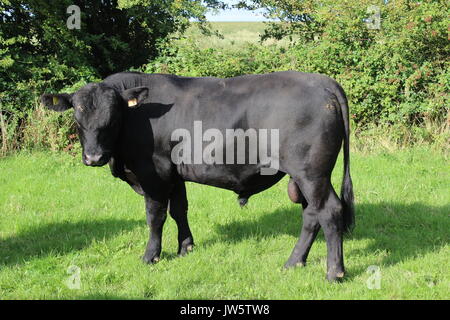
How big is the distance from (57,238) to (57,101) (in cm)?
193

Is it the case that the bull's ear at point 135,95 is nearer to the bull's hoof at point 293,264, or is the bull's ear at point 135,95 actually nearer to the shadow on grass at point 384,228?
the shadow on grass at point 384,228

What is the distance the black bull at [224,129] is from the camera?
190 inches

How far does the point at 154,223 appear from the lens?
571 centimetres

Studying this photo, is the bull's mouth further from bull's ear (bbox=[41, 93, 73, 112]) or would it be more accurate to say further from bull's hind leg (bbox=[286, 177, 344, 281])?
bull's hind leg (bbox=[286, 177, 344, 281])

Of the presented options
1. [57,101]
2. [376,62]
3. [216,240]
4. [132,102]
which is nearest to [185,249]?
[216,240]

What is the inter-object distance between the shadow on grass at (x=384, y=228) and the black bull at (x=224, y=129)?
0.89 metres

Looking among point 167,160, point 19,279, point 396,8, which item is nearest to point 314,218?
point 167,160

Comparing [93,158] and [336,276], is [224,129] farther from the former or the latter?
[336,276]

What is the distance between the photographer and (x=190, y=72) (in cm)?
1204

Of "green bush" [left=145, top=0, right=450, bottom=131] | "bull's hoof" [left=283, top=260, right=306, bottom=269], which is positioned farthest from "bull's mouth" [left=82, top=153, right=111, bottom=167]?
"green bush" [left=145, top=0, right=450, bottom=131]

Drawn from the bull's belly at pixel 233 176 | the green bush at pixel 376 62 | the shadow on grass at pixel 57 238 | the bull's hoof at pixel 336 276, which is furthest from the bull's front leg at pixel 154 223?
the green bush at pixel 376 62

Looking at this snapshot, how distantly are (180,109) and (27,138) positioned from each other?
6.72 metres
